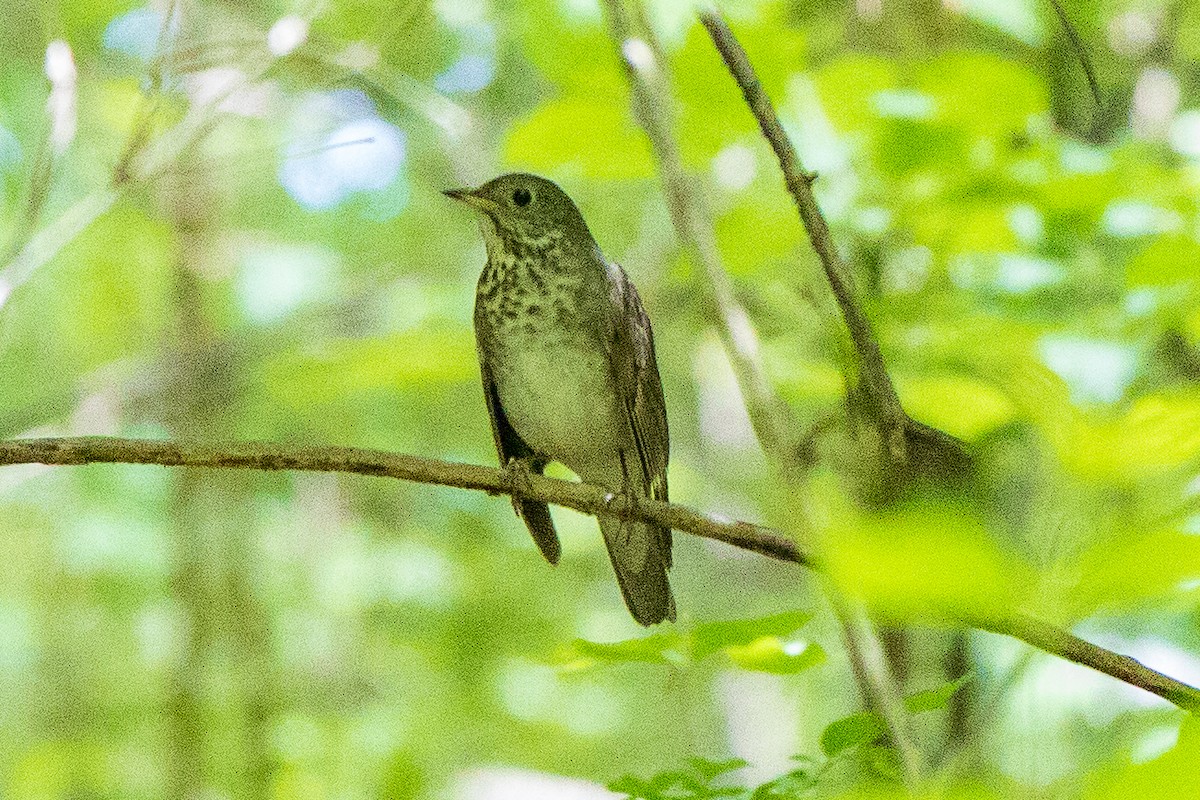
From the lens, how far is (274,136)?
6.12m

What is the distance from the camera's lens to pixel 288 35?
2.32m

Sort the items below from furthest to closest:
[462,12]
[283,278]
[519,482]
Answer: [283,278] → [462,12] → [519,482]

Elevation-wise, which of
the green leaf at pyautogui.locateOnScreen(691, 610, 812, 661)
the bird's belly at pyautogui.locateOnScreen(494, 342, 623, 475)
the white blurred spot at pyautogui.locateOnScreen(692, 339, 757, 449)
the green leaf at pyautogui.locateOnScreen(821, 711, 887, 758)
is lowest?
the green leaf at pyautogui.locateOnScreen(821, 711, 887, 758)

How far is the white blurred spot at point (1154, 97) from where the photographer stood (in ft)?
9.95

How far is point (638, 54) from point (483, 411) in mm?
4651

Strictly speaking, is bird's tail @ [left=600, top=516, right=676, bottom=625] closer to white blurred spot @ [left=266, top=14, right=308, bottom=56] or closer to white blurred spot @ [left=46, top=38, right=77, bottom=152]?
white blurred spot @ [left=266, top=14, right=308, bottom=56]

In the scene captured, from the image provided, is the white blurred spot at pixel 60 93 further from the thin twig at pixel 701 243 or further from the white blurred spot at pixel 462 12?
the white blurred spot at pixel 462 12

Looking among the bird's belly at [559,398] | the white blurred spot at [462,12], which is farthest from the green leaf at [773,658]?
the white blurred spot at [462,12]

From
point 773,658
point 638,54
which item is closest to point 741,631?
point 773,658

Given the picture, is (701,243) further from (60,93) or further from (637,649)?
(60,93)

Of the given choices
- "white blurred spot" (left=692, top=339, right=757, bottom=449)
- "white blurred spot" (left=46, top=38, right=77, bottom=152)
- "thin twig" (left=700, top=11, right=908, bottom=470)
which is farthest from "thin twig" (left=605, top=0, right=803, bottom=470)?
"white blurred spot" (left=692, top=339, right=757, bottom=449)

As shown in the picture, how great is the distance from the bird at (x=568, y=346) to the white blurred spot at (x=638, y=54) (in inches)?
53.6

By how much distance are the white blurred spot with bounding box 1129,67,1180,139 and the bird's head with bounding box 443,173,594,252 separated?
59.2 inches

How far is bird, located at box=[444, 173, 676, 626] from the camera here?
286 cm
